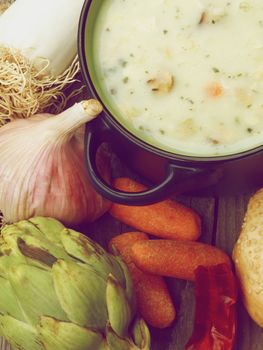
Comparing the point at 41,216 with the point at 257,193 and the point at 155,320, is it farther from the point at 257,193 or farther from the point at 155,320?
the point at 257,193

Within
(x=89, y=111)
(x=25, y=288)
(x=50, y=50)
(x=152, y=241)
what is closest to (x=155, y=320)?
(x=152, y=241)

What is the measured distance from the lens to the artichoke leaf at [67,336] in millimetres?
1368

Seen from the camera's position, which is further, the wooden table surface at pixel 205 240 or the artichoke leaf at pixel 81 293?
the wooden table surface at pixel 205 240

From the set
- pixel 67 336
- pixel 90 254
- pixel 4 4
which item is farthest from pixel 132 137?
pixel 4 4

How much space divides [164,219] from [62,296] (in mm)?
266

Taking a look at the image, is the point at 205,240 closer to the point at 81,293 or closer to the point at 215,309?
the point at 215,309

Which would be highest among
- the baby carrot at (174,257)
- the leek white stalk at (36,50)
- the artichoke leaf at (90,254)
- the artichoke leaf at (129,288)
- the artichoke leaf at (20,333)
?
the leek white stalk at (36,50)

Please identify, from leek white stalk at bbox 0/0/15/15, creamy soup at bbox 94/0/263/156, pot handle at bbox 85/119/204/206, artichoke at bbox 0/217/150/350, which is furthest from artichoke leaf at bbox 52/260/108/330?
leek white stalk at bbox 0/0/15/15

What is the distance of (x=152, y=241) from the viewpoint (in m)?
1.53

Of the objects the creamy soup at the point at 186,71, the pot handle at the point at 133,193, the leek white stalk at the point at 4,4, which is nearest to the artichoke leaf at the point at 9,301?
the pot handle at the point at 133,193

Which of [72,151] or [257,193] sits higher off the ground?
[72,151]

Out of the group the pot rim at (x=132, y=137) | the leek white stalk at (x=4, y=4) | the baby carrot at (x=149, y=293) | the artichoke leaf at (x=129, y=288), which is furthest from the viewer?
the leek white stalk at (x=4, y=4)

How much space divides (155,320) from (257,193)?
0.90 ft

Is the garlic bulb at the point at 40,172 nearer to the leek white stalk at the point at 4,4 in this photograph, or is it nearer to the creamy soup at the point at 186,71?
Answer: the creamy soup at the point at 186,71
